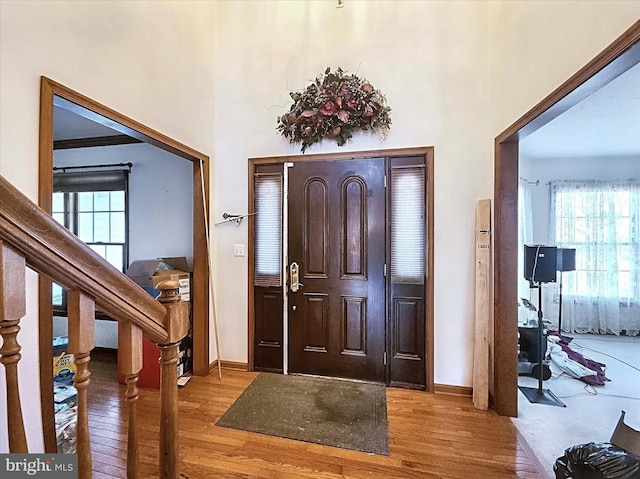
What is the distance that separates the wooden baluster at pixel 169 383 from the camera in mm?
918

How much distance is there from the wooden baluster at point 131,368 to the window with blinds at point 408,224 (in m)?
2.31

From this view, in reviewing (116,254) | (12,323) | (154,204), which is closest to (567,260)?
(12,323)

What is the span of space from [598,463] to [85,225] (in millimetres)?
5058

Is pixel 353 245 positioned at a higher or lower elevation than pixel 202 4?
lower

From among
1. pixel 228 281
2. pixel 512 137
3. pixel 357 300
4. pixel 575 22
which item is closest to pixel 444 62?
pixel 512 137

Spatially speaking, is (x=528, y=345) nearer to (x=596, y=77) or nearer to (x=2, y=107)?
(x=596, y=77)

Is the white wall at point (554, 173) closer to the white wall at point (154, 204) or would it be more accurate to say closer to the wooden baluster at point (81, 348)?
the white wall at point (154, 204)

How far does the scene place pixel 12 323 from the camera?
24.2 inches

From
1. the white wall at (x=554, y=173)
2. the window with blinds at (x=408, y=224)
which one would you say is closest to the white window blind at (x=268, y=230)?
the window with blinds at (x=408, y=224)

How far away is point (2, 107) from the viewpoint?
143 cm

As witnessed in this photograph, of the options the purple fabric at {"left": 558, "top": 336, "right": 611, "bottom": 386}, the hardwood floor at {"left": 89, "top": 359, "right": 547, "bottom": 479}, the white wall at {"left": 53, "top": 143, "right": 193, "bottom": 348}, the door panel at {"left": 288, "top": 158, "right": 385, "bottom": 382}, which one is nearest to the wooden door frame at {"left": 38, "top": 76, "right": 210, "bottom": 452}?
the hardwood floor at {"left": 89, "top": 359, "right": 547, "bottom": 479}

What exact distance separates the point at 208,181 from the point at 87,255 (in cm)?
254

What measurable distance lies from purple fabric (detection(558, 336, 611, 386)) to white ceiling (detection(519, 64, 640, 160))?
8.79ft

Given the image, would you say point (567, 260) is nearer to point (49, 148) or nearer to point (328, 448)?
point (328, 448)
